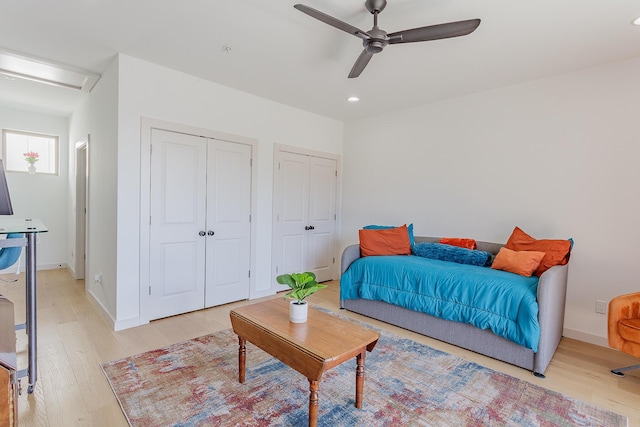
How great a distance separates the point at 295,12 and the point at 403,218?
297cm

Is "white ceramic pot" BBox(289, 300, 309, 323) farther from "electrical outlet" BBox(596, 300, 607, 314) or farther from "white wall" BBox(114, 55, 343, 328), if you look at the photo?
"electrical outlet" BBox(596, 300, 607, 314)

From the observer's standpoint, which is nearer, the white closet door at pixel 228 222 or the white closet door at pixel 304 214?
the white closet door at pixel 228 222

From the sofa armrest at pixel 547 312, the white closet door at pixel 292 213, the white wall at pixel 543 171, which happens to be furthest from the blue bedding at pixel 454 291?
the white closet door at pixel 292 213

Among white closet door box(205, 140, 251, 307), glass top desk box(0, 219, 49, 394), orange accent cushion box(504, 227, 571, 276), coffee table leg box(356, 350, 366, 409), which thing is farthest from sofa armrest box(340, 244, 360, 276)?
glass top desk box(0, 219, 49, 394)

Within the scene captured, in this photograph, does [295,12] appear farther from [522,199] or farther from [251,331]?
[522,199]

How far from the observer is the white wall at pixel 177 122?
9.79 ft

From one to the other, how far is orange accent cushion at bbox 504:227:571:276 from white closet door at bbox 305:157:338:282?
255cm

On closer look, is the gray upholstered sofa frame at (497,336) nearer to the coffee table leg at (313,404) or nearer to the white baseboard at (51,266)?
the coffee table leg at (313,404)

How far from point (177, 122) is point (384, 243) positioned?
2.67m

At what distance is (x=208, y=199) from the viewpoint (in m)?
3.56

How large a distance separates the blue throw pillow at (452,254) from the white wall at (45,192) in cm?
566

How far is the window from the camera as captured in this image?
480cm

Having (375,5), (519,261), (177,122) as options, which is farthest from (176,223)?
(519,261)

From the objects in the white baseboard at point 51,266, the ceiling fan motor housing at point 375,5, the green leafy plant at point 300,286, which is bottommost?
the white baseboard at point 51,266
